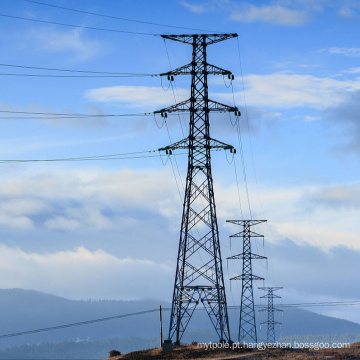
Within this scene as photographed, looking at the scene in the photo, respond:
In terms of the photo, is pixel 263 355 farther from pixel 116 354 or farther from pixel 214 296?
pixel 116 354

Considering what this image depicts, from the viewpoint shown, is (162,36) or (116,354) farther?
(116,354)

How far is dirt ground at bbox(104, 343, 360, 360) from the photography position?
56.6m

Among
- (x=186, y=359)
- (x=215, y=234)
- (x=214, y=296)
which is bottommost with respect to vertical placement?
(x=186, y=359)

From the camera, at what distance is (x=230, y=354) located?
5838cm

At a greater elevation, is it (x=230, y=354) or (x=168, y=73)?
(x=168, y=73)

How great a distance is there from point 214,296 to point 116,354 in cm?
1343

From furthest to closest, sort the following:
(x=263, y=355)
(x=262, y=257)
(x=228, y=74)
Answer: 1. (x=262, y=257)
2. (x=228, y=74)
3. (x=263, y=355)

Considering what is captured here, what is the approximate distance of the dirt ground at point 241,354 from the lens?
186 feet

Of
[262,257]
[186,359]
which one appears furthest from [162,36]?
[262,257]

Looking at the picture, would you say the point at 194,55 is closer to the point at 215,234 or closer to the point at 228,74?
the point at 228,74

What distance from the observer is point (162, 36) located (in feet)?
218

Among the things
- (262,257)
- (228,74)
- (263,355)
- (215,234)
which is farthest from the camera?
(262,257)

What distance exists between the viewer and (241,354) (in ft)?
190

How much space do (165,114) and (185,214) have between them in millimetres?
9942
